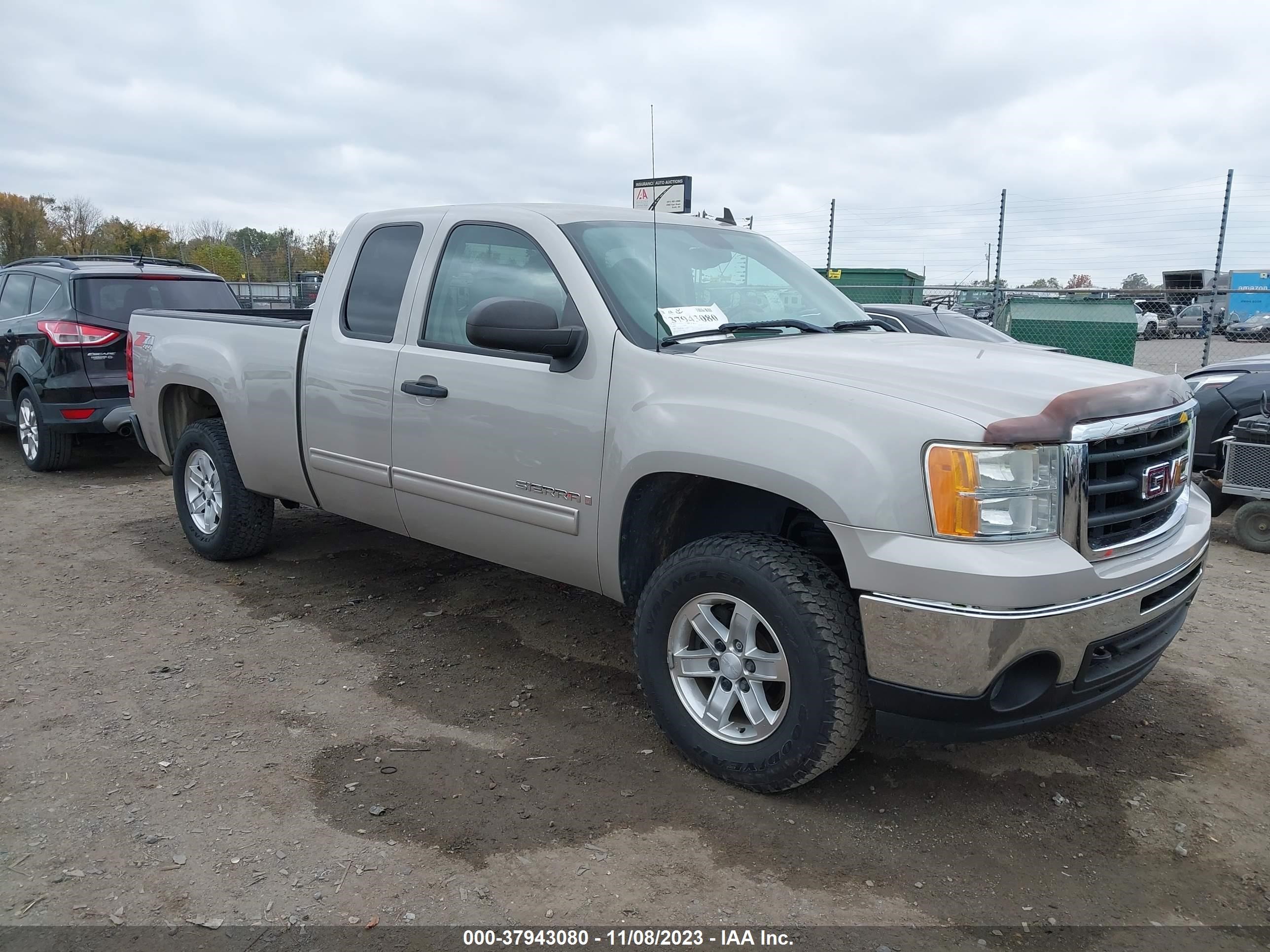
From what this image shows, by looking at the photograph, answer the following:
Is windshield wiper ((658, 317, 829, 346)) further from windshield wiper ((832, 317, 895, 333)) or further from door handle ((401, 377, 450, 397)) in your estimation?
door handle ((401, 377, 450, 397))

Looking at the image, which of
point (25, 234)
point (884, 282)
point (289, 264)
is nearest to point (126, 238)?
point (25, 234)

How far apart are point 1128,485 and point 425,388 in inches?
103

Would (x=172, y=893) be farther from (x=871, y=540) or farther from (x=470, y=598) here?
(x=470, y=598)

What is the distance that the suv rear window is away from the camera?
26.5 feet

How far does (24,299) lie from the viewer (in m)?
8.61

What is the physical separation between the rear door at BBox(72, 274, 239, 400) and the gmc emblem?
7210 mm

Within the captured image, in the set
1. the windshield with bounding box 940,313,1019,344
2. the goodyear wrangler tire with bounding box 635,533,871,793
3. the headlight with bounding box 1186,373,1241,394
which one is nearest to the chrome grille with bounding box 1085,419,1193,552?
the goodyear wrangler tire with bounding box 635,533,871,793

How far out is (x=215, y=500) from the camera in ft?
18.2

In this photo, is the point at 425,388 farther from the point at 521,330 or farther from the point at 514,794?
the point at 514,794

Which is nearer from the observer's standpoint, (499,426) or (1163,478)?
(1163,478)

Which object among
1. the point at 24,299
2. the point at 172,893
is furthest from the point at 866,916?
the point at 24,299

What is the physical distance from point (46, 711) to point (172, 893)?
152 centimetres

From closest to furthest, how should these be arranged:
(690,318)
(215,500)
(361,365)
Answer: (690,318)
(361,365)
(215,500)

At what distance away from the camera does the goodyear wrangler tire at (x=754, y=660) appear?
2.87 metres
